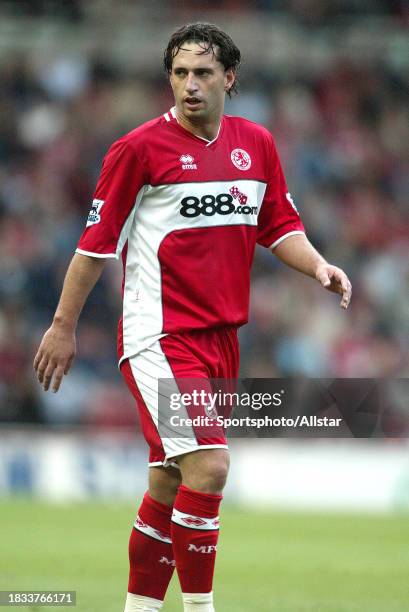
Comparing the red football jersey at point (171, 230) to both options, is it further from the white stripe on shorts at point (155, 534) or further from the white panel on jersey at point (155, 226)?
the white stripe on shorts at point (155, 534)

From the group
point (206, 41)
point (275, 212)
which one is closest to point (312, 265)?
point (275, 212)

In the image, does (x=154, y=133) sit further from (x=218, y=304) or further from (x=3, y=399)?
(x=3, y=399)

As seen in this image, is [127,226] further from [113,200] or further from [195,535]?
[195,535]

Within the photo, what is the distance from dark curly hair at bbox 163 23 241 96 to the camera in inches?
213

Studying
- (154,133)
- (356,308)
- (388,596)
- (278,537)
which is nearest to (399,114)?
(356,308)

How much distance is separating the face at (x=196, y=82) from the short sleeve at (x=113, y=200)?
33 centimetres

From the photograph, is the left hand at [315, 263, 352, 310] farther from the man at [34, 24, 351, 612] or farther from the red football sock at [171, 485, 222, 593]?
the red football sock at [171, 485, 222, 593]

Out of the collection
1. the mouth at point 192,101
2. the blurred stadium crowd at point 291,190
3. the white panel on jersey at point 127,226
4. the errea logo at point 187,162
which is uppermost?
the mouth at point 192,101

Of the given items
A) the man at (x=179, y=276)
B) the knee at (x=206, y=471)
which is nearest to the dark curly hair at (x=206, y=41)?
the man at (x=179, y=276)

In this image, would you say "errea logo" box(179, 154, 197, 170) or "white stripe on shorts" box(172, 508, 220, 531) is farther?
"errea logo" box(179, 154, 197, 170)

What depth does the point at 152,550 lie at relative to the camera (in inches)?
215

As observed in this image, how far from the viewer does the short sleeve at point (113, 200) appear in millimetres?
5273

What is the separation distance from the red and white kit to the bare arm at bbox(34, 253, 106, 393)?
7 centimetres

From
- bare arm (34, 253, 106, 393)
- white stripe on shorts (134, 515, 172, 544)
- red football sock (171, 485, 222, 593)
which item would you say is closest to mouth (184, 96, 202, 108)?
bare arm (34, 253, 106, 393)
